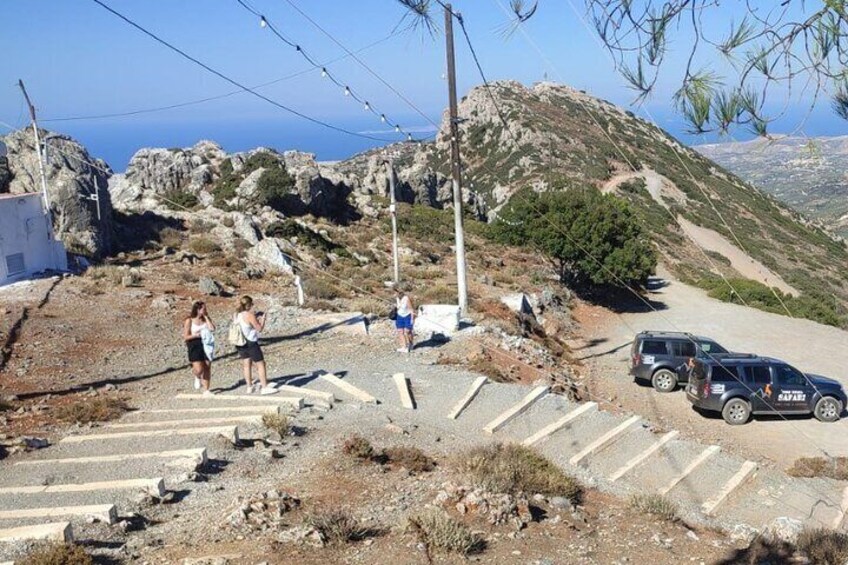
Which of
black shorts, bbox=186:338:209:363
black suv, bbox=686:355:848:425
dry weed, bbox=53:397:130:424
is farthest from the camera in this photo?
black suv, bbox=686:355:848:425

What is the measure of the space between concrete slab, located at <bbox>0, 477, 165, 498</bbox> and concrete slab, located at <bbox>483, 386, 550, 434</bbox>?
5.79 meters

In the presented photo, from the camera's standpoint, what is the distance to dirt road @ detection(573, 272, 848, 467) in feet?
54.7

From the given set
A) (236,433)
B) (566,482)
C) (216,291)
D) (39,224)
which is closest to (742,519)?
(566,482)

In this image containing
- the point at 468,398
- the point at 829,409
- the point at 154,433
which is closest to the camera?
the point at 154,433

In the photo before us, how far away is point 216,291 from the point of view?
2266 cm

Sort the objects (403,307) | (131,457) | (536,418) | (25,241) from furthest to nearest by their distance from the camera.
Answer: (25,241)
(403,307)
(536,418)
(131,457)

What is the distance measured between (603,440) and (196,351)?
7.30 meters

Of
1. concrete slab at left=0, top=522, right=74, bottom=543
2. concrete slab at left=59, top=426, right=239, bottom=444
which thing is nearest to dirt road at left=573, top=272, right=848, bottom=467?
concrete slab at left=59, top=426, right=239, bottom=444

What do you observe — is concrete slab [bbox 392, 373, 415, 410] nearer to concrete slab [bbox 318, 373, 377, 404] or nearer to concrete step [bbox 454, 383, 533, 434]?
concrete slab [bbox 318, 373, 377, 404]

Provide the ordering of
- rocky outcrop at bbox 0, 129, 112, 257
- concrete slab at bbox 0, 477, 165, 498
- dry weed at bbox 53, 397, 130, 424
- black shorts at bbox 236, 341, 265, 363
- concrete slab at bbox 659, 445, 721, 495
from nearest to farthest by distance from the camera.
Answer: concrete slab at bbox 0, 477, 165, 498
concrete slab at bbox 659, 445, 721, 495
dry weed at bbox 53, 397, 130, 424
black shorts at bbox 236, 341, 265, 363
rocky outcrop at bbox 0, 129, 112, 257

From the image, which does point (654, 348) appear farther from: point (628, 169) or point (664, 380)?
point (628, 169)

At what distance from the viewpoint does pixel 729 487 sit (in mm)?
11891

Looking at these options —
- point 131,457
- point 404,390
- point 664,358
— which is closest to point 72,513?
point 131,457

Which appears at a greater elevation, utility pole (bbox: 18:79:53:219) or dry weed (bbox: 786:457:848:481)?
utility pole (bbox: 18:79:53:219)
